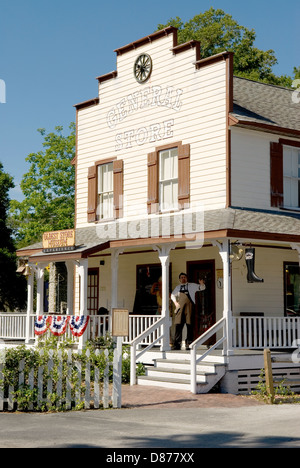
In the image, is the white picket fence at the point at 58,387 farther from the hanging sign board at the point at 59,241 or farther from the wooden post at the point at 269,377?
the hanging sign board at the point at 59,241

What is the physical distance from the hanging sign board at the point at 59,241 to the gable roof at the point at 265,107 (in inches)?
224

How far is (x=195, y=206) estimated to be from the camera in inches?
750

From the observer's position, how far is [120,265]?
22.7m

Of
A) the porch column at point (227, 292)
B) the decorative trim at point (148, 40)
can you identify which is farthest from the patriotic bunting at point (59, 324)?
the decorative trim at point (148, 40)

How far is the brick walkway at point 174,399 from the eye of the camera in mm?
14044

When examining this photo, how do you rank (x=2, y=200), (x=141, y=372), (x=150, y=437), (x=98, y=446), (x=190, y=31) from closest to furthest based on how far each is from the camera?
(x=98, y=446), (x=150, y=437), (x=141, y=372), (x=2, y=200), (x=190, y=31)

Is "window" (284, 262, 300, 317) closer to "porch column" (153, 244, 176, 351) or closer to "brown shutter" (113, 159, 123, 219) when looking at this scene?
"porch column" (153, 244, 176, 351)

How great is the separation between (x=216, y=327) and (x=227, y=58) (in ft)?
23.6

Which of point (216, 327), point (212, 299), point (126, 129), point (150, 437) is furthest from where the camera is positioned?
point (126, 129)

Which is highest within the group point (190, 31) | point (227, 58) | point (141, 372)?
point (190, 31)

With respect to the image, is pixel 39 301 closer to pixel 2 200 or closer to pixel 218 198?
pixel 218 198

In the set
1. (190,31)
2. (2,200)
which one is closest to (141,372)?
(2,200)

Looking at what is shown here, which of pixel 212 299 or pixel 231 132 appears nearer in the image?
pixel 231 132

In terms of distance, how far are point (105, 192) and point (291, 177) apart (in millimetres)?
A: 6092
